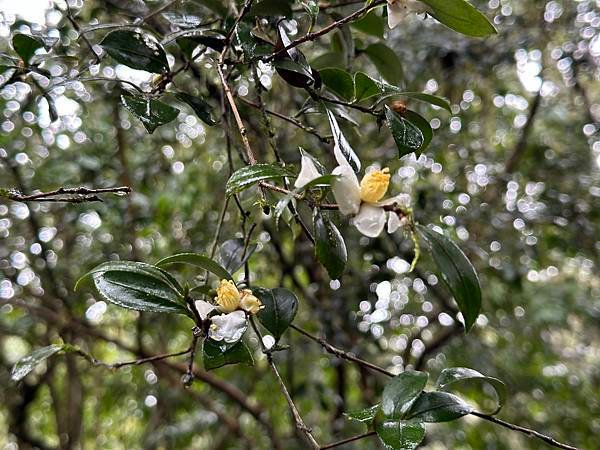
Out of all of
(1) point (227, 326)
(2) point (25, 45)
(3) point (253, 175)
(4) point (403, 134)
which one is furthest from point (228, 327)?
(2) point (25, 45)

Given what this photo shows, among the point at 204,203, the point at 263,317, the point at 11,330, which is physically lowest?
the point at 11,330

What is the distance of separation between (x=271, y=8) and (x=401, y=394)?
0.35 metres

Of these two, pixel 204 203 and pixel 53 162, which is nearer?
pixel 53 162

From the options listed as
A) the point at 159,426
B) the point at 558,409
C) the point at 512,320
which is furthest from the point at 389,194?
the point at 159,426

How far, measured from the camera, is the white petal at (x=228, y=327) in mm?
444

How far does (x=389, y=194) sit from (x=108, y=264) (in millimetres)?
757

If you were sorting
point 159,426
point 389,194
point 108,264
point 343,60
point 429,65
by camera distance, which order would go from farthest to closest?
point 159,426 → point 429,65 → point 389,194 → point 343,60 → point 108,264

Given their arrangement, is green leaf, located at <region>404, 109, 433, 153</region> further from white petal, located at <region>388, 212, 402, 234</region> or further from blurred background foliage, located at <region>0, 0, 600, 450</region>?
blurred background foliage, located at <region>0, 0, 600, 450</region>

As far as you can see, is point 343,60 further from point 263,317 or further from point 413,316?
point 413,316

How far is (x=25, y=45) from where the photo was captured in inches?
23.2

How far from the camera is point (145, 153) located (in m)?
1.46

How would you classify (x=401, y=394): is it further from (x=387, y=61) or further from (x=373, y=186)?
(x=387, y=61)

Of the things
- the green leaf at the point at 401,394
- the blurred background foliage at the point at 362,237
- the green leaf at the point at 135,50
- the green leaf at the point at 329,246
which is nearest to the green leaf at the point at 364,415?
the green leaf at the point at 401,394

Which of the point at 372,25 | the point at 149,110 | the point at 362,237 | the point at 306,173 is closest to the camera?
the point at 306,173
